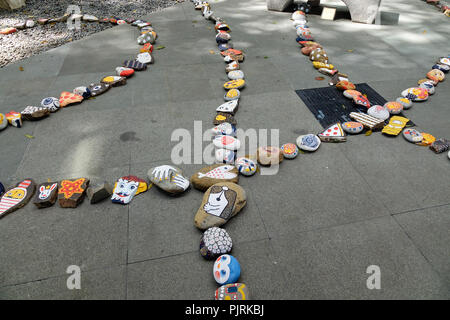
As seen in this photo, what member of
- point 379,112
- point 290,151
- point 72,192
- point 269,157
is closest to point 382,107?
point 379,112

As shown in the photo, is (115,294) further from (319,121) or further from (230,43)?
(230,43)

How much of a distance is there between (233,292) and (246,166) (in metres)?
1.18

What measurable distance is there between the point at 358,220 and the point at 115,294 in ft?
6.33

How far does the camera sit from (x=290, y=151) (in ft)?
9.84

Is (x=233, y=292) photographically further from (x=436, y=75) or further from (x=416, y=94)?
(x=436, y=75)

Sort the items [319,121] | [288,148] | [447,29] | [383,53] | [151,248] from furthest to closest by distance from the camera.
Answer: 1. [447,29]
2. [383,53]
3. [319,121]
4. [288,148]
5. [151,248]

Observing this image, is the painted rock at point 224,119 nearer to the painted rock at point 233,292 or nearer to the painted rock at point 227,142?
the painted rock at point 227,142

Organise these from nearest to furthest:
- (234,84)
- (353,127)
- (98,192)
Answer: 1. (98,192)
2. (353,127)
3. (234,84)

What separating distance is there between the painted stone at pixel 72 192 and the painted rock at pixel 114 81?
190 cm

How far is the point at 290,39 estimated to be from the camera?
536 cm

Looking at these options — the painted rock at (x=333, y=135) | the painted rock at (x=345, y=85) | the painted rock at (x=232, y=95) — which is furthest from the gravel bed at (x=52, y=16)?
the painted rock at (x=333, y=135)

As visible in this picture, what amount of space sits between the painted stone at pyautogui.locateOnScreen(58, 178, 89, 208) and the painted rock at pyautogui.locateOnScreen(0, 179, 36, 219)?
0.28m

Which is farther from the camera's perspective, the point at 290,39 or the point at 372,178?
the point at 290,39
